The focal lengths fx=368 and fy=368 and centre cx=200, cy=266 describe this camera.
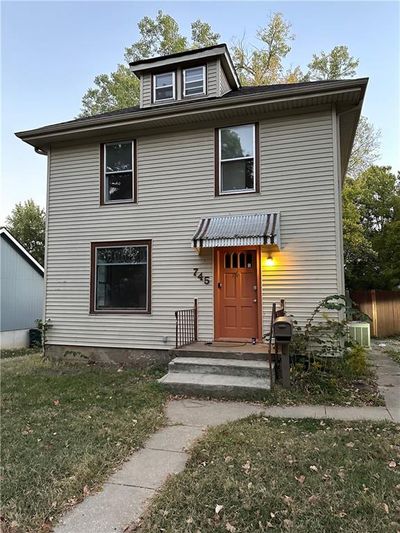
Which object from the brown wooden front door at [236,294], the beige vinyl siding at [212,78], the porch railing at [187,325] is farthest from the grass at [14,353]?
the beige vinyl siding at [212,78]

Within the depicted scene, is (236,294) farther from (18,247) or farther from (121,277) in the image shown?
(18,247)

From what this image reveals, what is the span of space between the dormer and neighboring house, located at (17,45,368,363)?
0.10 ft

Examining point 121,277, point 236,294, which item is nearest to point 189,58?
point 121,277

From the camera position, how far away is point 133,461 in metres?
3.56

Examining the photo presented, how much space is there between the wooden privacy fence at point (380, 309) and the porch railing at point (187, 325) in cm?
831

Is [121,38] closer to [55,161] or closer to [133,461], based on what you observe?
[55,161]

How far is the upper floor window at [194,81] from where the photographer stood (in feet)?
29.8

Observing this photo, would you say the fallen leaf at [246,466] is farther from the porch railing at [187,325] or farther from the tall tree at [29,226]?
the tall tree at [29,226]

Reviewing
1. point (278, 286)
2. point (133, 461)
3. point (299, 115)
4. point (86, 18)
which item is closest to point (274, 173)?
point (299, 115)

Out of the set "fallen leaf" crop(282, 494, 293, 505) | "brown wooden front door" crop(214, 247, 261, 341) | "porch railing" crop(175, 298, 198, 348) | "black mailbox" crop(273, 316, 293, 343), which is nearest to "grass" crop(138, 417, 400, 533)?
"fallen leaf" crop(282, 494, 293, 505)

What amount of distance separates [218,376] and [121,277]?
3.63 meters

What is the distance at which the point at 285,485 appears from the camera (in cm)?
296

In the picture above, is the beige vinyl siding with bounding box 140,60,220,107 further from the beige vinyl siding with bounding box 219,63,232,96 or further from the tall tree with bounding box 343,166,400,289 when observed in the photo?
the tall tree with bounding box 343,166,400,289

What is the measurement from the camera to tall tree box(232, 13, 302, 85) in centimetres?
1803
